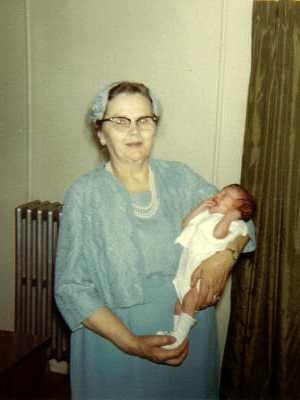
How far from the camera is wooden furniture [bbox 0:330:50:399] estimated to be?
5.27 feet

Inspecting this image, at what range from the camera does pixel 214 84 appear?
2410 millimetres

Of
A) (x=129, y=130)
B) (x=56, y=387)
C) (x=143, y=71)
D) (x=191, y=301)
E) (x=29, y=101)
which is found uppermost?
(x=143, y=71)

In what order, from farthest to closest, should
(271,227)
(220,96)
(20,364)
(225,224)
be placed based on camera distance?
(220,96) < (271,227) < (20,364) < (225,224)

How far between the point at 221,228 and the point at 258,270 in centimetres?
98

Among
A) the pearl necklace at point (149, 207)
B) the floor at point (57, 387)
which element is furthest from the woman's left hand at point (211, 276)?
the floor at point (57, 387)

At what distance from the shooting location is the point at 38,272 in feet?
8.70

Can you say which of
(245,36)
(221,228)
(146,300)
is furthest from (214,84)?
(146,300)

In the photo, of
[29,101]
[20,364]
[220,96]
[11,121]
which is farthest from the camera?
[29,101]

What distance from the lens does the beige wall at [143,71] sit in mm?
2361

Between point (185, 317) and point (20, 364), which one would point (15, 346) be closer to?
point (20, 364)

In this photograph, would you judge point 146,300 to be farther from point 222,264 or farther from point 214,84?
point 214,84

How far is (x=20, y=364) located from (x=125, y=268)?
27.7 inches

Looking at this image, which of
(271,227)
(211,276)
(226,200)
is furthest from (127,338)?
(271,227)

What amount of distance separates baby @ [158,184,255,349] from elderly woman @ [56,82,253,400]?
3 centimetres
